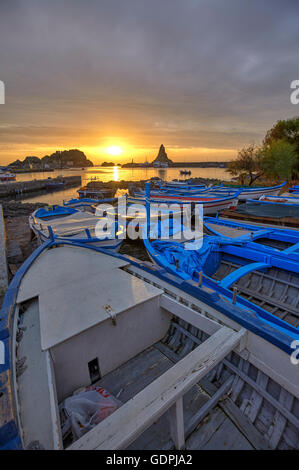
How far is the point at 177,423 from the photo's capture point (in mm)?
2668

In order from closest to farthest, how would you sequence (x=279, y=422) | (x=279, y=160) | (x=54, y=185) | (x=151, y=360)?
1. (x=279, y=422)
2. (x=151, y=360)
3. (x=279, y=160)
4. (x=54, y=185)

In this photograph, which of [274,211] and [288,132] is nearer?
[274,211]

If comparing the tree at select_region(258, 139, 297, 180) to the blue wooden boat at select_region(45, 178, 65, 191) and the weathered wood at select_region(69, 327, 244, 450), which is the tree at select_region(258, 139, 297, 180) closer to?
the weathered wood at select_region(69, 327, 244, 450)

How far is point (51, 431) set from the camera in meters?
2.30

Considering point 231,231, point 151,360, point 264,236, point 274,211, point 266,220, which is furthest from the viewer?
point 274,211

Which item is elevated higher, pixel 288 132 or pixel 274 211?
pixel 288 132

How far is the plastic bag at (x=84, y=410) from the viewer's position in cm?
289

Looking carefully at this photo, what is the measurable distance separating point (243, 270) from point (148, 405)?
4993 millimetres

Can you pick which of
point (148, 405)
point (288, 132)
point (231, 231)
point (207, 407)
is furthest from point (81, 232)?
point (288, 132)

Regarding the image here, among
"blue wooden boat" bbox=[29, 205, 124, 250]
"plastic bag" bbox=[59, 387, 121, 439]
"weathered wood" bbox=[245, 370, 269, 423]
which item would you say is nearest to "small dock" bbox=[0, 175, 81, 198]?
"blue wooden boat" bbox=[29, 205, 124, 250]

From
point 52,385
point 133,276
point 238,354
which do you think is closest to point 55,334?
point 52,385

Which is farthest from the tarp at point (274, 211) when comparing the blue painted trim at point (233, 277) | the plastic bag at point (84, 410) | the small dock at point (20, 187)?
the small dock at point (20, 187)

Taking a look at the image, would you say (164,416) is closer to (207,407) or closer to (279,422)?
(207,407)

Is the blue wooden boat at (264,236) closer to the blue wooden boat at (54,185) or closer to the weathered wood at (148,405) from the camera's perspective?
the weathered wood at (148,405)
